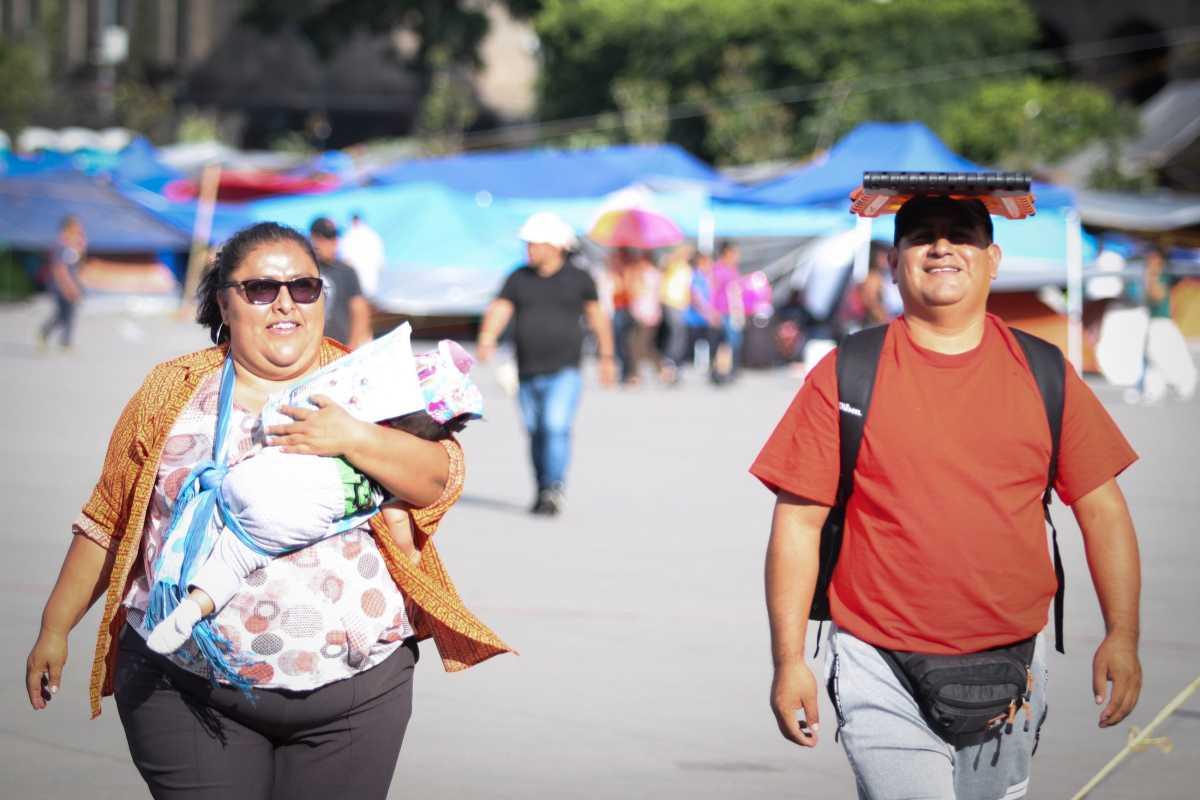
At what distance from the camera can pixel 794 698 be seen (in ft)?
11.4

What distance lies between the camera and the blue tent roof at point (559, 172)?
3047 cm

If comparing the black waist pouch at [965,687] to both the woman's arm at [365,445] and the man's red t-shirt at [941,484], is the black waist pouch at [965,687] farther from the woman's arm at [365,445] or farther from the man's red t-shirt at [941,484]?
the woman's arm at [365,445]

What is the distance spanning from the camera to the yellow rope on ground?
5574 mm

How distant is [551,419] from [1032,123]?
91.3ft

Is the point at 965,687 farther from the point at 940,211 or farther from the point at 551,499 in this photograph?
the point at 551,499

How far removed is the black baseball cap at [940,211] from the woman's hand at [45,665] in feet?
6.22

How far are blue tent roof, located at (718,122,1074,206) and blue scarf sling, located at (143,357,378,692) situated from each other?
21700 mm

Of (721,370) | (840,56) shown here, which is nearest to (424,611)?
(721,370)

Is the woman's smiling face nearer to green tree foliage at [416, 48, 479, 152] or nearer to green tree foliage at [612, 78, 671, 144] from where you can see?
green tree foliage at [612, 78, 671, 144]

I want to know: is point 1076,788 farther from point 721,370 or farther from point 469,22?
point 469,22

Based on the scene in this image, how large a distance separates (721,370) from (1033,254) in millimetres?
5209

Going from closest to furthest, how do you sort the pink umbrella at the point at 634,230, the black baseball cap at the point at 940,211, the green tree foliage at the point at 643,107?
the black baseball cap at the point at 940,211
the pink umbrella at the point at 634,230
the green tree foliage at the point at 643,107

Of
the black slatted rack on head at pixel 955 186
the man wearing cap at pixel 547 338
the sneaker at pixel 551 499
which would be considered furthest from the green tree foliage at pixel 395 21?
the black slatted rack on head at pixel 955 186

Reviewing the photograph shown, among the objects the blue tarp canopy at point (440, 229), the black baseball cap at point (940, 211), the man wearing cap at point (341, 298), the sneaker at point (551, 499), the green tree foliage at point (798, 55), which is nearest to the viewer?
the black baseball cap at point (940, 211)
